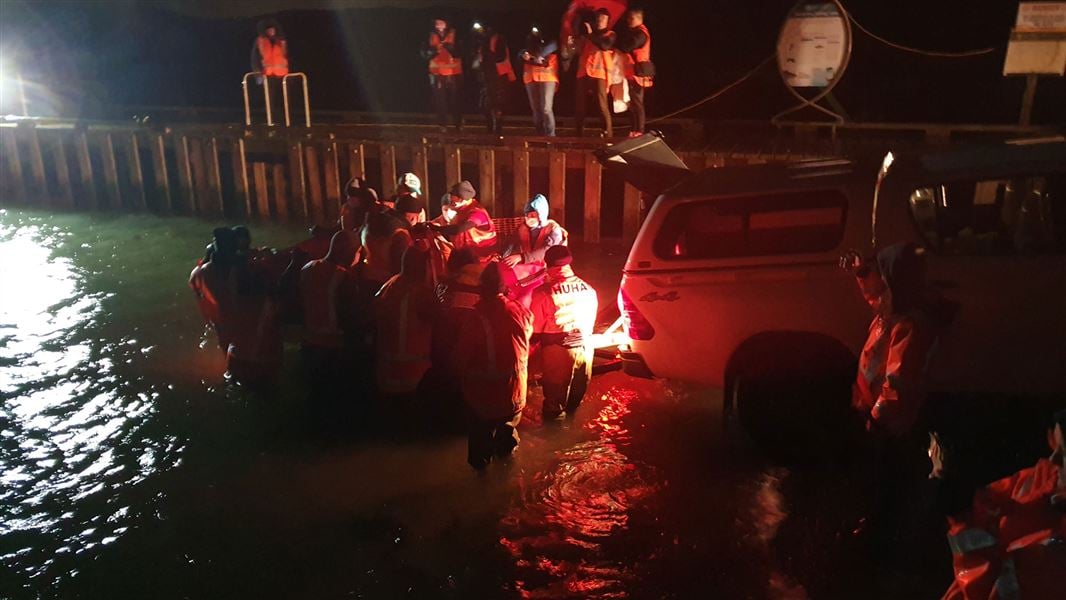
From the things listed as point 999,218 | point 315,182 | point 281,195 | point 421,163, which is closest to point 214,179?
point 281,195

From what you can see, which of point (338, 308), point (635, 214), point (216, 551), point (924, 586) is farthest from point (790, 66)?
point (216, 551)

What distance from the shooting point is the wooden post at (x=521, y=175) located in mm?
12195

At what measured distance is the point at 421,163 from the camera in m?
13.0

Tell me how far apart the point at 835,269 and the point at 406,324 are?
2970 mm

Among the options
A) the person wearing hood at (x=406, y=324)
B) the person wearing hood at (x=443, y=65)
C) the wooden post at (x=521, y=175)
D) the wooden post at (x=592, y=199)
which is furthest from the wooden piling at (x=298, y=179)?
the person wearing hood at (x=406, y=324)

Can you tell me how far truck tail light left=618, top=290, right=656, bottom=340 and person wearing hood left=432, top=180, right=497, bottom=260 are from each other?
8.53 ft

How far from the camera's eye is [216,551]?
5.24 meters

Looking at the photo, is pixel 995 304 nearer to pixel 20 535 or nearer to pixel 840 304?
pixel 840 304

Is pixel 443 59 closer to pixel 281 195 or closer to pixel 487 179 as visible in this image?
pixel 487 179

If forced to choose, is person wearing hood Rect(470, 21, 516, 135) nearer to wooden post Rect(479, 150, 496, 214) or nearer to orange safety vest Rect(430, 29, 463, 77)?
orange safety vest Rect(430, 29, 463, 77)

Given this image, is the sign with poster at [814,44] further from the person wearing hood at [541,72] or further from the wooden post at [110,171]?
the wooden post at [110,171]

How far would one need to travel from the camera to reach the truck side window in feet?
16.8

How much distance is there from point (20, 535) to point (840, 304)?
5486mm

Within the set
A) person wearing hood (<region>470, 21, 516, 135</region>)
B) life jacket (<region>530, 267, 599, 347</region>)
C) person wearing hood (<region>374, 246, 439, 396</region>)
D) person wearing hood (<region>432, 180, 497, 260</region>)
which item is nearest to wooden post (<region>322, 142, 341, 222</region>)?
person wearing hood (<region>470, 21, 516, 135</region>)
